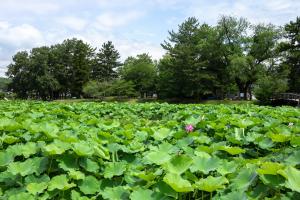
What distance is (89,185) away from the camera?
9.96 feet

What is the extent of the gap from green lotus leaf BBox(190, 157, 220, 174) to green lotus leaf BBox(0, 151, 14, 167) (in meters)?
1.45

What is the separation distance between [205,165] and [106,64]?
85.6 m

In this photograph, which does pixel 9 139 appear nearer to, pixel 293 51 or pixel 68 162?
pixel 68 162

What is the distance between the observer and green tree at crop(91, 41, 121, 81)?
8681 centimetres

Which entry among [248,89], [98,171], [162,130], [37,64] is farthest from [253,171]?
[37,64]

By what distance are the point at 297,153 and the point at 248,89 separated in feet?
195

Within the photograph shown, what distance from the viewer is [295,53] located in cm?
5225

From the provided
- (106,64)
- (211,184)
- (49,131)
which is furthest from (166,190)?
Answer: (106,64)

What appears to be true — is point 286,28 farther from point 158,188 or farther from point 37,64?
point 158,188

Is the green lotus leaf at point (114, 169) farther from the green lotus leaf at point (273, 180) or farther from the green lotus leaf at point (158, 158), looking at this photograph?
the green lotus leaf at point (273, 180)

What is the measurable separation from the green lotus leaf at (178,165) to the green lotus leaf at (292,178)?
659mm

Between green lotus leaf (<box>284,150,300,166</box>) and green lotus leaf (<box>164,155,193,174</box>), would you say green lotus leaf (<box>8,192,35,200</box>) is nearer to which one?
green lotus leaf (<box>164,155,193,174</box>)

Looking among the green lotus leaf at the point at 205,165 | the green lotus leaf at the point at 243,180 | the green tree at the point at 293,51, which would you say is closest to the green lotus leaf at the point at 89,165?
the green lotus leaf at the point at 205,165

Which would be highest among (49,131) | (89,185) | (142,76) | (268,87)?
(142,76)
